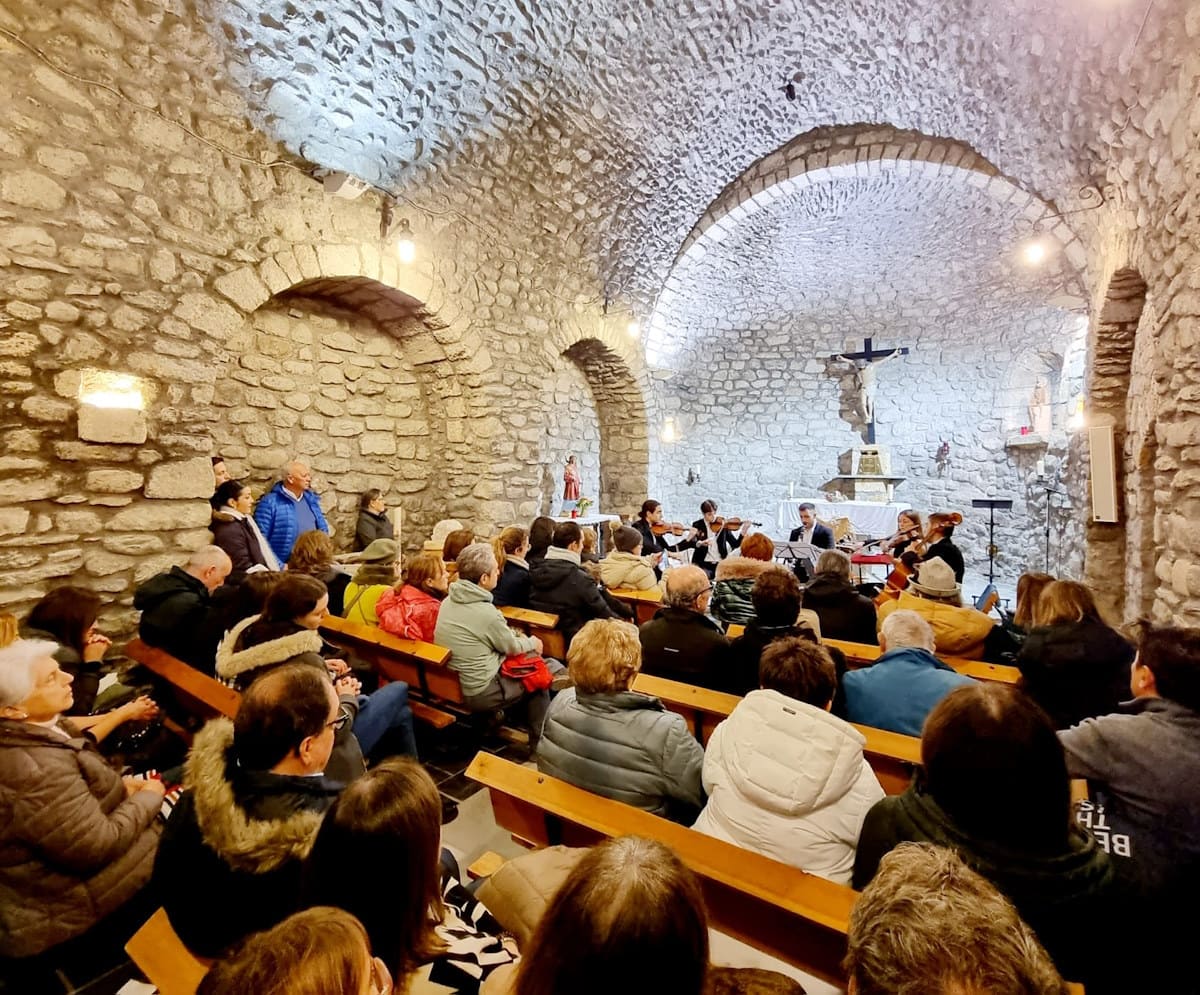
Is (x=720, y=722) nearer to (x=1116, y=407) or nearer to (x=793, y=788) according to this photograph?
(x=793, y=788)

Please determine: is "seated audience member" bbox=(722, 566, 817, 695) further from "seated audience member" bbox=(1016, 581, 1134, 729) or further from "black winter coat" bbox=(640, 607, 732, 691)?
"seated audience member" bbox=(1016, 581, 1134, 729)

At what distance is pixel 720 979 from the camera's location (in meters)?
0.82

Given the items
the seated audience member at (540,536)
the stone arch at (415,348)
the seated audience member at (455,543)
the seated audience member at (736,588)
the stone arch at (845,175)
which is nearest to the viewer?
the seated audience member at (736,588)

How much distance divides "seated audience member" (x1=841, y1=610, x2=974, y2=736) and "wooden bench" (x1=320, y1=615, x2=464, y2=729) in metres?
1.85

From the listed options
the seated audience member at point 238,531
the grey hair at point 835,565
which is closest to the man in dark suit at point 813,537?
the grey hair at point 835,565

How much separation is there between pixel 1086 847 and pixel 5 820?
8.24ft

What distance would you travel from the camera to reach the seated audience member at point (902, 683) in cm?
217

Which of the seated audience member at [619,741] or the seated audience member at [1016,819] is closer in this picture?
the seated audience member at [1016,819]

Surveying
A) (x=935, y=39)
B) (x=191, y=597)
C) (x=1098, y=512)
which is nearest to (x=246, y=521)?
(x=191, y=597)

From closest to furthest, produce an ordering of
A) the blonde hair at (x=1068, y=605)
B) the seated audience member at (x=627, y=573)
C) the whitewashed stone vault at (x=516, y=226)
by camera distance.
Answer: the blonde hair at (x=1068, y=605), the whitewashed stone vault at (x=516, y=226), the seated audience member at (x=627, y=573)

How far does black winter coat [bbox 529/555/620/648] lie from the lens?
3652 mm

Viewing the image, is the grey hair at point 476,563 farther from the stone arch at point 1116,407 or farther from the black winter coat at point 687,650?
the stone arch at point 1116,407

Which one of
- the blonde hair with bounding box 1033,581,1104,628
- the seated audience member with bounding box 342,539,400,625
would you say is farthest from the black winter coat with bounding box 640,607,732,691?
A: the seated audience member with bounding box 342,539,400,625

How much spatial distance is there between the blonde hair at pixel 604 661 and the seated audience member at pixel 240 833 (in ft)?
2.56
